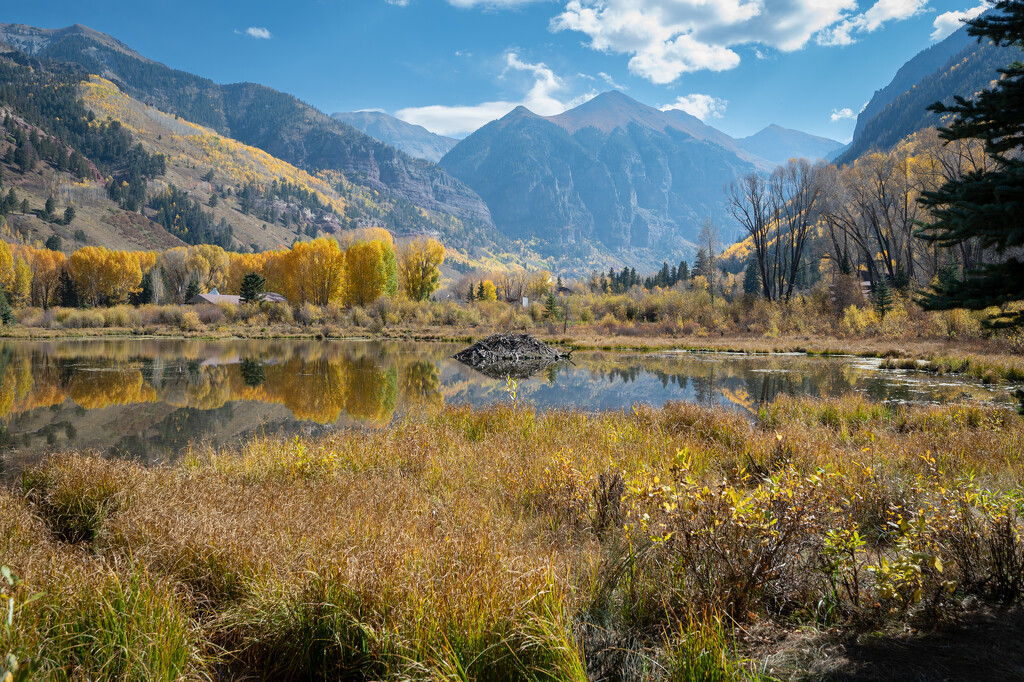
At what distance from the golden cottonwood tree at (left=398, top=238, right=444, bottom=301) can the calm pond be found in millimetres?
42188

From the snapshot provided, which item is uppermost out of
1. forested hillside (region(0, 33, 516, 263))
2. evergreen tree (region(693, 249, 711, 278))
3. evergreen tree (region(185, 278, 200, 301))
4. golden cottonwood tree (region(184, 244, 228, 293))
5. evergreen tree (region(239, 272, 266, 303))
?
forested hillside (region(0, 33, 516, 263))

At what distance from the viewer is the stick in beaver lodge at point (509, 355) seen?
85.7ft

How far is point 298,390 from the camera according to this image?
53.2ft

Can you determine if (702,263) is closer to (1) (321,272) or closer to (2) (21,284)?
(1) (321,272)

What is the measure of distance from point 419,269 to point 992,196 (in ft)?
223

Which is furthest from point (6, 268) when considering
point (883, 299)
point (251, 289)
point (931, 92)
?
point (931, 92)

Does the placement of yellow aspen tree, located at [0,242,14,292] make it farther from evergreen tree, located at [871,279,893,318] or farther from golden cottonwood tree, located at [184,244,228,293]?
evergreen tree, located at [871,279,893,318]

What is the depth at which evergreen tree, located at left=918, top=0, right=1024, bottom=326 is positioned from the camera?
3834mm

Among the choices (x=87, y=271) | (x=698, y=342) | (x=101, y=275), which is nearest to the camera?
(x=698, y=342)

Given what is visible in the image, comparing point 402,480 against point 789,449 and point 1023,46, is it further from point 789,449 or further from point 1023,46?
point 1023,46

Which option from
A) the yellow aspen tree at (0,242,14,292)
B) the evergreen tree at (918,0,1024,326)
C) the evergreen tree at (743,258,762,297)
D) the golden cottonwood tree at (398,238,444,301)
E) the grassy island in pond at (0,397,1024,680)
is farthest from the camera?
the evergreen tree at (743,258,762,297)

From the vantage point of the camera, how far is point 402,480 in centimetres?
568

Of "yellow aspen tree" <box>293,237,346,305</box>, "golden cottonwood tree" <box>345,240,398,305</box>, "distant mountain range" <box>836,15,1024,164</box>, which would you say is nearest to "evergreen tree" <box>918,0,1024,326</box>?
"golden cottonwood tree" <box>345,240,398,305</box>

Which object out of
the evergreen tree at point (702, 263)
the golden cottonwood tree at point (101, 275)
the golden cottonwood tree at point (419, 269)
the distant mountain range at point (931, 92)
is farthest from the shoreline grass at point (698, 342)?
the distant mountain range at point (931, 92)
